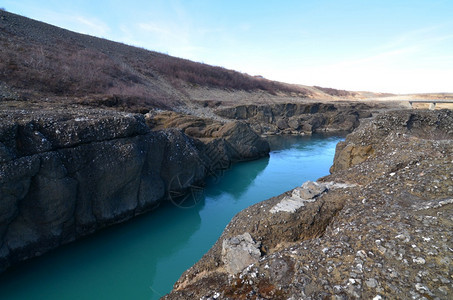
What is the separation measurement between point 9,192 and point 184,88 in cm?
3022

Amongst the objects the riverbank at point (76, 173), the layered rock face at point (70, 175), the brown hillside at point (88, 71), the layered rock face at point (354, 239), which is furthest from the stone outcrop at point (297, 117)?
the layered rock face at point (354, 239)

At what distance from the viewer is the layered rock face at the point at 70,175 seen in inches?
279

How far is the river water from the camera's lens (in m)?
6.80

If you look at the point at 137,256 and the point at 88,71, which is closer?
the point at 137,256

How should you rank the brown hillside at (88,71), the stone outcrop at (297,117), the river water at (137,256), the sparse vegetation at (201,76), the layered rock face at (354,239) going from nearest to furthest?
the layered rock face at (354,239) < the river water at (137,256) < the brown hillside at (88,71) < the stone outcrop at (297,117) < the sparse vegetation at (201,76)

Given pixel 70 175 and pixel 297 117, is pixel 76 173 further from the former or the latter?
pixel 297 117

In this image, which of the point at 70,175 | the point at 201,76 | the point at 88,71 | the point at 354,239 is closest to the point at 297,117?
the point at 201,76

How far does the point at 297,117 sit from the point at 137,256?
30384mm

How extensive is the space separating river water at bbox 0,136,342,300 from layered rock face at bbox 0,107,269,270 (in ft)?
1.74

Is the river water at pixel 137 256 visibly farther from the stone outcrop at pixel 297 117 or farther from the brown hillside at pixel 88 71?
the stone outcrop at pixel 297 117

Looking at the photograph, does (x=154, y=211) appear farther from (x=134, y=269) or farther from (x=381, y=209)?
(x=381, y=209)

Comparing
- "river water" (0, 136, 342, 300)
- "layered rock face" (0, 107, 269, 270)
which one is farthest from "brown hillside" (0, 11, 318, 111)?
"river water" (0, 136, 342, 300)

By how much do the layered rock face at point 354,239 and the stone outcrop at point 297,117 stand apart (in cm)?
2376

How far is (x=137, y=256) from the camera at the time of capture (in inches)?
325
